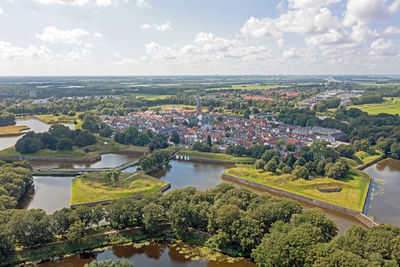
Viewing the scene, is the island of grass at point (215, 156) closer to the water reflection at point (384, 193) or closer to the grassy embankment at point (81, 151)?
the grassy embankment at point (81, 151)

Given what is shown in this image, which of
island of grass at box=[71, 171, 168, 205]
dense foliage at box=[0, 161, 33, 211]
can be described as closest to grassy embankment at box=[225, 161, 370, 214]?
island of grass at box=[71, 171, 168, 205]

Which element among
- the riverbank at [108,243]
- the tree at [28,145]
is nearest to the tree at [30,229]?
the riverbank at [108,243]

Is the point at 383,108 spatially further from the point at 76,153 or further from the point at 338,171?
the point at 76,153

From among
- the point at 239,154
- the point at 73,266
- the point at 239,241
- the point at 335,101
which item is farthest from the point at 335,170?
the point at 335,101

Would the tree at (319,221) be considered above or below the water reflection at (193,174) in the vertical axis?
above

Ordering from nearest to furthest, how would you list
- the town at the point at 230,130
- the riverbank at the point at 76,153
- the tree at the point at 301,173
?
the tree at the point at 301,173, the riverbank at the point at 76,153, the town at the point at 230,130

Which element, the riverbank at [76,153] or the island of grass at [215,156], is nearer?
the island of grass at [215,156]

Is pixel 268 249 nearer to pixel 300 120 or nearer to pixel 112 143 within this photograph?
pixel 112 143
